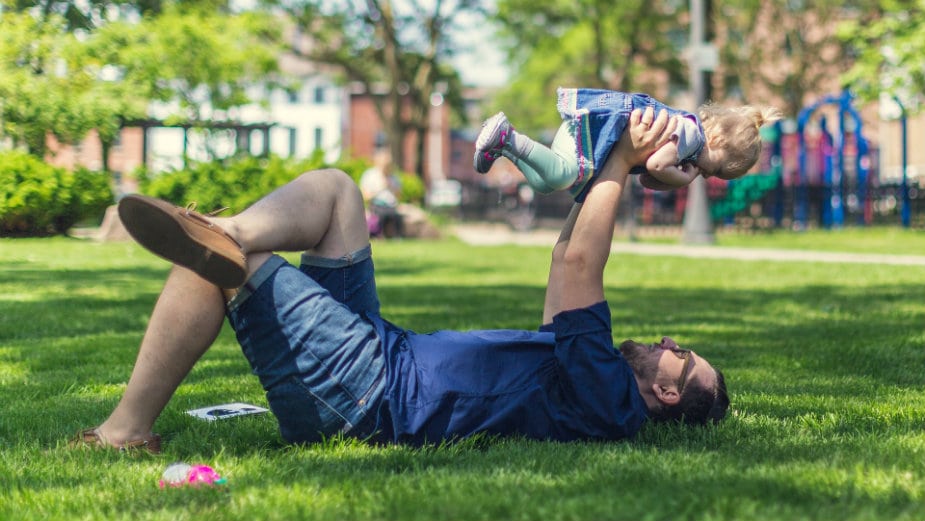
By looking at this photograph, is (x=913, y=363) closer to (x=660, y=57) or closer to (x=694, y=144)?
(x=694, y=144)

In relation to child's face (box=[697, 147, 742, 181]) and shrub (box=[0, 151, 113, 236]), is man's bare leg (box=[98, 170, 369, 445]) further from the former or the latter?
shrub (box=[0, 151, 113, 236])

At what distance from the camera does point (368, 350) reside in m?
3.32

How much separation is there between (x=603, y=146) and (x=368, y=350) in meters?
1.01

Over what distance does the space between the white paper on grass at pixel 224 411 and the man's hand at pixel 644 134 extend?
176 cm

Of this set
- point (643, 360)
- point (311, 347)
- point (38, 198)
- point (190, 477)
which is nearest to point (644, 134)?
point (643, 360)

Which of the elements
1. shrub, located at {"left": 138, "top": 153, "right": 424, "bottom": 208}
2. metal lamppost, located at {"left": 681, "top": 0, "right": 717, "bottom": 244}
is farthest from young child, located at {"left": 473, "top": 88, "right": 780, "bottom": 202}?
metal lamppost, located at {"left": 681, "top": 0, "right": 717, "bottom": 244}

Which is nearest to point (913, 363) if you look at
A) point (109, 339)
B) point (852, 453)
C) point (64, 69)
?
point (852, 453)

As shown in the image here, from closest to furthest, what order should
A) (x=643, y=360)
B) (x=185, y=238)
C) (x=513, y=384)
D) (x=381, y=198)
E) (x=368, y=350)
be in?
(x=185, y=238) → (x=368, y=350) → (x=513, y=384) → (x=643, y=360) → (x=381, y=198)

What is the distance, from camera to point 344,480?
2984mm

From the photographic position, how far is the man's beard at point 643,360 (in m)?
3.57

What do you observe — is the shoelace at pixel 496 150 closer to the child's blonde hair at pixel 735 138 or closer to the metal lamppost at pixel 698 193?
the child's blonde hair at pixel 735 138

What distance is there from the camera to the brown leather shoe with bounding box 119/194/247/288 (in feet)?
9.50

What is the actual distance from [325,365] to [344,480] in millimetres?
410

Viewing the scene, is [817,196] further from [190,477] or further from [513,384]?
[190,477]
